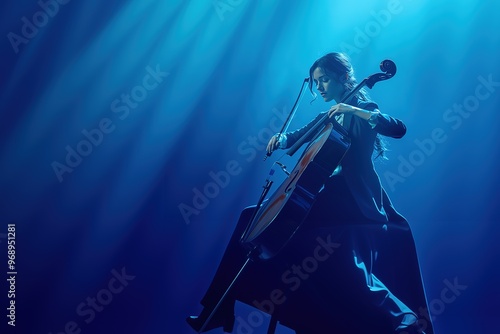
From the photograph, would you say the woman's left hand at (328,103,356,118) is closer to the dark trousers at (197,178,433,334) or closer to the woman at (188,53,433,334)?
the woman at (188,53,433,334)

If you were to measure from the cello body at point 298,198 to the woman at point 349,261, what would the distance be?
0.65 ft

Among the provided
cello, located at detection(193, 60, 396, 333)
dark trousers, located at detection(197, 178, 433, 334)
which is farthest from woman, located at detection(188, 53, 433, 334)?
cello, located at detection(193, 60, 396, 333)

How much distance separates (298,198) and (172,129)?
202cm

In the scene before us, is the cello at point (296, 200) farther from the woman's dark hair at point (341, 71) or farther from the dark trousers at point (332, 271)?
the woman's dark hair at point (341, 71)

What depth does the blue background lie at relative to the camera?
3039mm

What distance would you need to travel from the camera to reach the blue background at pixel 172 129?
9.97 feet

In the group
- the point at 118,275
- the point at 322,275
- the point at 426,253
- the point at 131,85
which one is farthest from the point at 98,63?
the point at 426,253

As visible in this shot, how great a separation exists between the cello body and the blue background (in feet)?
4.31

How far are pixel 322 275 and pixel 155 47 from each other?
2563 millimetres

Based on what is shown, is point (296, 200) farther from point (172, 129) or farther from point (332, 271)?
point (172, 129)

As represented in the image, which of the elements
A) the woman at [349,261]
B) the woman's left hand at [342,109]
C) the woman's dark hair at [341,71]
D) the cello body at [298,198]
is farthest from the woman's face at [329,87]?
the cello body at [298,198]

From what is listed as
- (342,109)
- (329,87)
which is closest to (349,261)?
(342,109)

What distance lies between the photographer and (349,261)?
1836 mm

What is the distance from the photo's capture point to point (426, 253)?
319cm
